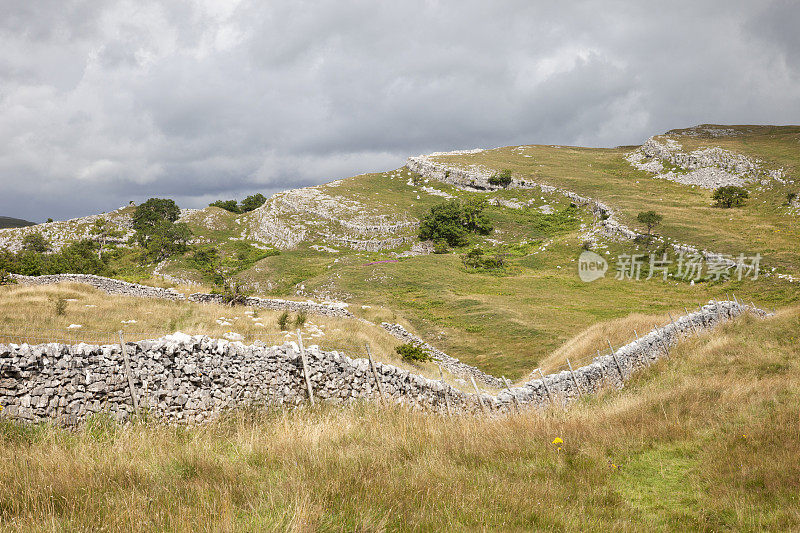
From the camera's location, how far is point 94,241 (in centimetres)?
7769

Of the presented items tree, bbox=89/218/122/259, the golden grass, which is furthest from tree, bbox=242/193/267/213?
the golden grass

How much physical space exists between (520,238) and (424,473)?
69213 mm

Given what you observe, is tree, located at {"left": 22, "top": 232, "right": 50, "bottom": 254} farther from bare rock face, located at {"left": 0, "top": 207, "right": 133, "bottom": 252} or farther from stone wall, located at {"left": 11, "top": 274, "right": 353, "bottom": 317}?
stone wall, located at {"left": 11, "top": 274, "right": 353, "bottom": 317}

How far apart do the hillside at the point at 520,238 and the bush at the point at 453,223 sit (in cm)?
245

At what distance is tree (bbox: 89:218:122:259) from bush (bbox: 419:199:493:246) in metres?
61.0

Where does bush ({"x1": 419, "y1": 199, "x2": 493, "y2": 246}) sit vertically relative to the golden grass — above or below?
above

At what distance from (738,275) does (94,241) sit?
99.7m

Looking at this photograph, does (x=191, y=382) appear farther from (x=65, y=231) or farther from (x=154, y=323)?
(x=65, y=231)

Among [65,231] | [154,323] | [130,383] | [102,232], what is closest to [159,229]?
[102,232]

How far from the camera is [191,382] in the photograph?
391 inches

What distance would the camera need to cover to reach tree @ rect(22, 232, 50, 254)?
72438 mm

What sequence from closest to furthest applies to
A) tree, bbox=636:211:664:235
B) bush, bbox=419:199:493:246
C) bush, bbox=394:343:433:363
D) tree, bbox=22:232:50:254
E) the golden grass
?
the golden grass → bush, bbox=394:343:433:363 → tree, bbox=636:211:664:235 → bush, bbox=419:199:493:246 → tree, bbox=22:232:50:254

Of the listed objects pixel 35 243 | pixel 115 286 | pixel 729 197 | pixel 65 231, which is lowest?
pixel 115 286

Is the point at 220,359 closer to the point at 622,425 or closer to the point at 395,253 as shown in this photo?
the point at 622,425
